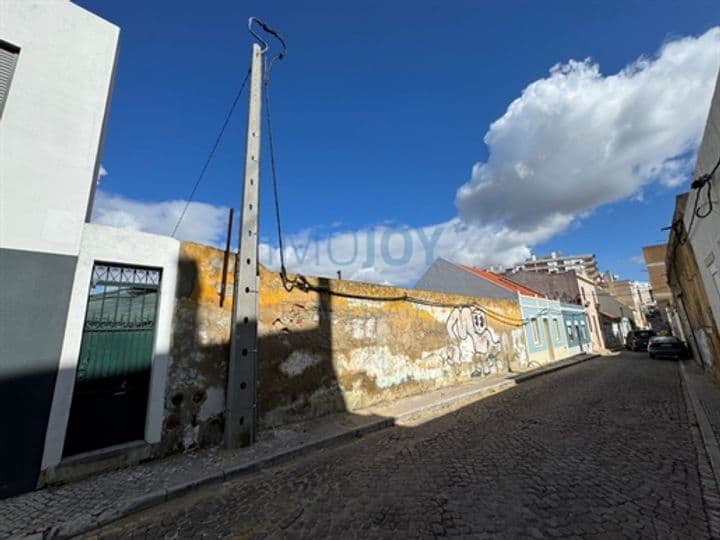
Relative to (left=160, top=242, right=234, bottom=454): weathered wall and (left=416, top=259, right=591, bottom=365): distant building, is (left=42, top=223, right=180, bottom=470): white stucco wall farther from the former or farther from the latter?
(left=416, top=259, right=591, bottom=365): distant building

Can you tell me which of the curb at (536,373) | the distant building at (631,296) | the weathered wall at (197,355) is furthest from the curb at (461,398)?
the distant building at (631,296)

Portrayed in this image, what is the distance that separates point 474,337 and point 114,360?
11.6m

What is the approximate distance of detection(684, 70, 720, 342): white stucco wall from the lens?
4742 mm

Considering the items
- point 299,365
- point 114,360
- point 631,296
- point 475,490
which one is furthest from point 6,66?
point 631,296

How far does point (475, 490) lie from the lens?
3.66 meters

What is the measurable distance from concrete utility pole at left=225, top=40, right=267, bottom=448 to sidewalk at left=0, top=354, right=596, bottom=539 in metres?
0.43

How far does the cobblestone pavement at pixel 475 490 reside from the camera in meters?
3.02

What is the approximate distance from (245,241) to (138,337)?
2302 mm

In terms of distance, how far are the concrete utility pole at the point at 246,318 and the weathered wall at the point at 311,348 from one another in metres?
0.47

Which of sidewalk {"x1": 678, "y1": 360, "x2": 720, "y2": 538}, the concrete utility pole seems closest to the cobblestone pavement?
sidewalk {"x1": 678, "y1": 360, "x2": 720, "y2": 538}

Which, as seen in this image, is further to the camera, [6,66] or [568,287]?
[568,287]

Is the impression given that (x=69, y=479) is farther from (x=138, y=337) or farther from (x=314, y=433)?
(x=314, y=433)

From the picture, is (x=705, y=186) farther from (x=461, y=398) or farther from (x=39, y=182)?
(x=39, y=182)

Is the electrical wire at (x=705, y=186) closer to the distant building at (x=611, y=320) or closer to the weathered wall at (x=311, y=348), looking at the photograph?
the weathered wall at (x=311, y=348)
